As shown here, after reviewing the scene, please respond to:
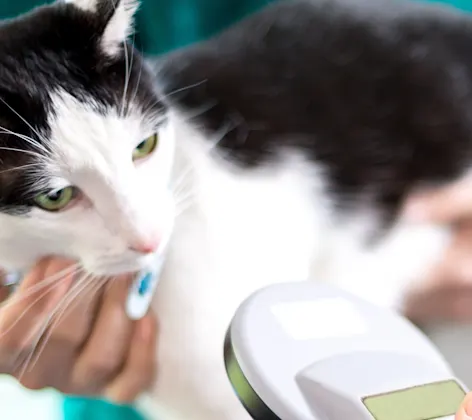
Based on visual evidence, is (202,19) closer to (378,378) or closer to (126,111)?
(126,111)

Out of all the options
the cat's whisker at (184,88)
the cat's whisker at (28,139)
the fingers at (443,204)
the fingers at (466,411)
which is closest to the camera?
the fingers at (466,411)

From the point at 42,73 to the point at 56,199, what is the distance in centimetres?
9

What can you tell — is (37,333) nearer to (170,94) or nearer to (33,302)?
(33,302)

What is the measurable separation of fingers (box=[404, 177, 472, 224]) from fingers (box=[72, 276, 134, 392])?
0.31 meters

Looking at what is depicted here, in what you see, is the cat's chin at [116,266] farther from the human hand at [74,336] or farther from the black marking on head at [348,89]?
the black marking on head at [348,89]

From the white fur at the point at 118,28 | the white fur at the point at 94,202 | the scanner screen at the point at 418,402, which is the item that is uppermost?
the white fur at the point at 118,28

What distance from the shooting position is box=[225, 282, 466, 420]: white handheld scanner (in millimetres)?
379

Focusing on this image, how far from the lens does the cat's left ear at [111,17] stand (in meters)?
0.48

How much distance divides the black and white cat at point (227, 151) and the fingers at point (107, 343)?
0.03 metres

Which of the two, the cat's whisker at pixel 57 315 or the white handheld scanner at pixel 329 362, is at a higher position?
the white handheld scanner at pixel 329 362

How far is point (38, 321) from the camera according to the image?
19.8 inches

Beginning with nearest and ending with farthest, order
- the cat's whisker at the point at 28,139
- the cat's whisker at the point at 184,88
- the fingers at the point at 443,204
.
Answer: the cat's whisker at the point at 28,139, the cat's whisker at the point at 184,88, the fingers at the point at 443,204

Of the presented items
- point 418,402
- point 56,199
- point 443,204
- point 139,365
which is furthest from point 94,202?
point 443,204

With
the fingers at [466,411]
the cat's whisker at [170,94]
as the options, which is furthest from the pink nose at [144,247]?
the fingers at [466,411]
